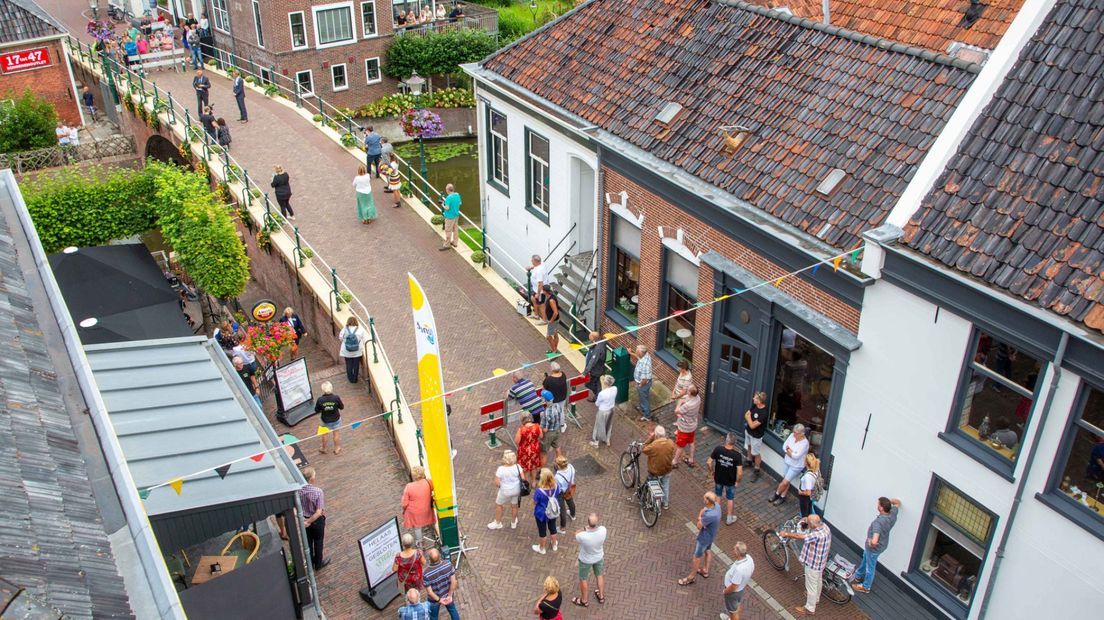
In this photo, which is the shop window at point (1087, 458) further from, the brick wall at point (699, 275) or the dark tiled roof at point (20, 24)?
the dark tiled roof at point (20, 24)

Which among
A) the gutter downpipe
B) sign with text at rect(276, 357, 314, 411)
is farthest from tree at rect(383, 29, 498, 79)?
the gutter downpipe

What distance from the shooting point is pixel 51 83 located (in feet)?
108

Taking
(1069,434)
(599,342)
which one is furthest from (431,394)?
(1069,434)

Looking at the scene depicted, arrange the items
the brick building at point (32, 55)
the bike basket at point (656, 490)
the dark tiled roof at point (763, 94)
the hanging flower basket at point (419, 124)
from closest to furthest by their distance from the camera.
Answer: the dark tiled roof at point (763, 94) < the bike basket at point (656, 490) < the hanging flower basket at point (419, 124) < the brick building at point (32, 55)

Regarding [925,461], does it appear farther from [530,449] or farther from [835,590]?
[530,449]

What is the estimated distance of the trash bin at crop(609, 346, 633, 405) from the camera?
16.9 meters

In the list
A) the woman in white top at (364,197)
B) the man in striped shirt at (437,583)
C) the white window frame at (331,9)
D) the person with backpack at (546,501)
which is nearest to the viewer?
the man in striped shirt at (437,583)

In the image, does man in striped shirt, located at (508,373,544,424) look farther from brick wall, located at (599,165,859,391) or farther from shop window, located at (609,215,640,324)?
shop window, located at (609,215,640,324)

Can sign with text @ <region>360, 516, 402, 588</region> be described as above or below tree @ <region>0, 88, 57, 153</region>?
below

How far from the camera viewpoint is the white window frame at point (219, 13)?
40.4 m

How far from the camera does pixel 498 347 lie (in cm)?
1900

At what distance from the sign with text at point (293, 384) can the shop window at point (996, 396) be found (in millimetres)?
11129

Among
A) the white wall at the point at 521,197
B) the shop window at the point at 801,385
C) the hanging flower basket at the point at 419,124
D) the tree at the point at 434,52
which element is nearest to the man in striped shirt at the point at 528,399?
the shop window at the point at 801,385

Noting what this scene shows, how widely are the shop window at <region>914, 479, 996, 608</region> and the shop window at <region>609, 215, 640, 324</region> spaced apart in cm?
743
